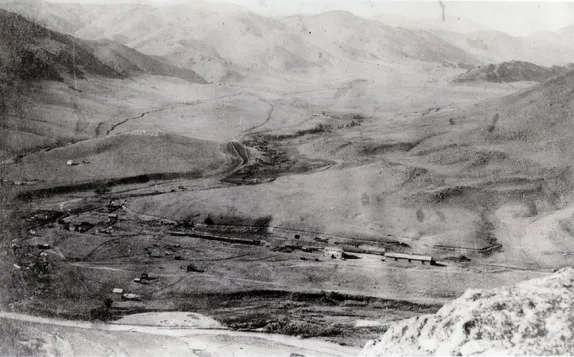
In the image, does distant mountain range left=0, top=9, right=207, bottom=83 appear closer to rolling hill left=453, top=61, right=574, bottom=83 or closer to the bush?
the bush

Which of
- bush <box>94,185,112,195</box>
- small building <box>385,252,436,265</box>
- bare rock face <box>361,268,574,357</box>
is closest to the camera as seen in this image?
bare rock face <box>361,268,574,357</box>

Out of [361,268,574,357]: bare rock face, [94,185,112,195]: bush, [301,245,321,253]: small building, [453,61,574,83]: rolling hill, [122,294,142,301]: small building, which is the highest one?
[453,61,574,83]: rolling hill

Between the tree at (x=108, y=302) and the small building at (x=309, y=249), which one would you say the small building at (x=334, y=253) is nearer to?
the small building at (x=309, y=249)

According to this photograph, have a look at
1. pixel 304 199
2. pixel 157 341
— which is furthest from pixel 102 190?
pixel 157 341

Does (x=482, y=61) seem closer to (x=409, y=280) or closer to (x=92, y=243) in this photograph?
(x=409, y=280)

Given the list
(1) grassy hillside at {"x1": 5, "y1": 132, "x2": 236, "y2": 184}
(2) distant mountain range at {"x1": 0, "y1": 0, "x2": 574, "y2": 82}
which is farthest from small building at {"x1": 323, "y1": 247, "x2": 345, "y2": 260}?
(2) distant mountain range at {"x1": 0, "y1": 0, "x2": 574, "y2": 82}

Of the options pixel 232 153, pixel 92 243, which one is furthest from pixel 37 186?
pixel 232 153

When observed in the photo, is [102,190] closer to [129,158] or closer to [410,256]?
[129,158]
